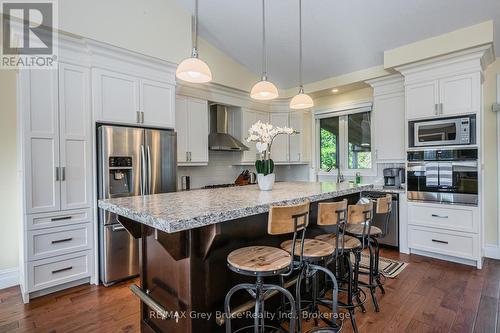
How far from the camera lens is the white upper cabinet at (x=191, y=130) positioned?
4.18 m

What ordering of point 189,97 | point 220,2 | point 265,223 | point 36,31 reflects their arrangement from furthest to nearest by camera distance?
point 189,97 < point 220,2 < point 36,31 < point 265,223

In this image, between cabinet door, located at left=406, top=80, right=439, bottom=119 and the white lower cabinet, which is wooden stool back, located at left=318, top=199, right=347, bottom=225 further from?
cabinet door, located at left=406, top=80, right=439, bottom=119

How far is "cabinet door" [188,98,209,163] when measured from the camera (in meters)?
4.33

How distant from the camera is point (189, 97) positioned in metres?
4.33

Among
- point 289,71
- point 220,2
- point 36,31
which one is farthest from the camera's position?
point 289,71

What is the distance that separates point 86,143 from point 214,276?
217 cm

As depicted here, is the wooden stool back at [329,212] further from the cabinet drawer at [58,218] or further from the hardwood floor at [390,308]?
the cabinet drawer at [58,218]

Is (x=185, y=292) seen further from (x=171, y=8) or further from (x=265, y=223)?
(x=171, y=8)

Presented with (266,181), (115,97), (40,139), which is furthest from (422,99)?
(40,139)

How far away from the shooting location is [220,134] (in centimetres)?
477

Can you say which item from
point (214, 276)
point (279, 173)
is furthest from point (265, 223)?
point (279, 173)

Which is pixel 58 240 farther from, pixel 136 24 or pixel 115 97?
pixel 136 24

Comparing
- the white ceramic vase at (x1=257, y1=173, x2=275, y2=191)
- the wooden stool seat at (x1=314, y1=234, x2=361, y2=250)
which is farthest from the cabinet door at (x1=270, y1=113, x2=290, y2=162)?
the wooden stool seat at (x1=314, y1=234, x2=361, y2=250)

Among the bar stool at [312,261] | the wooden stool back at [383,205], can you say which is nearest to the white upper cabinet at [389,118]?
the wooden stool back at [383,205]
